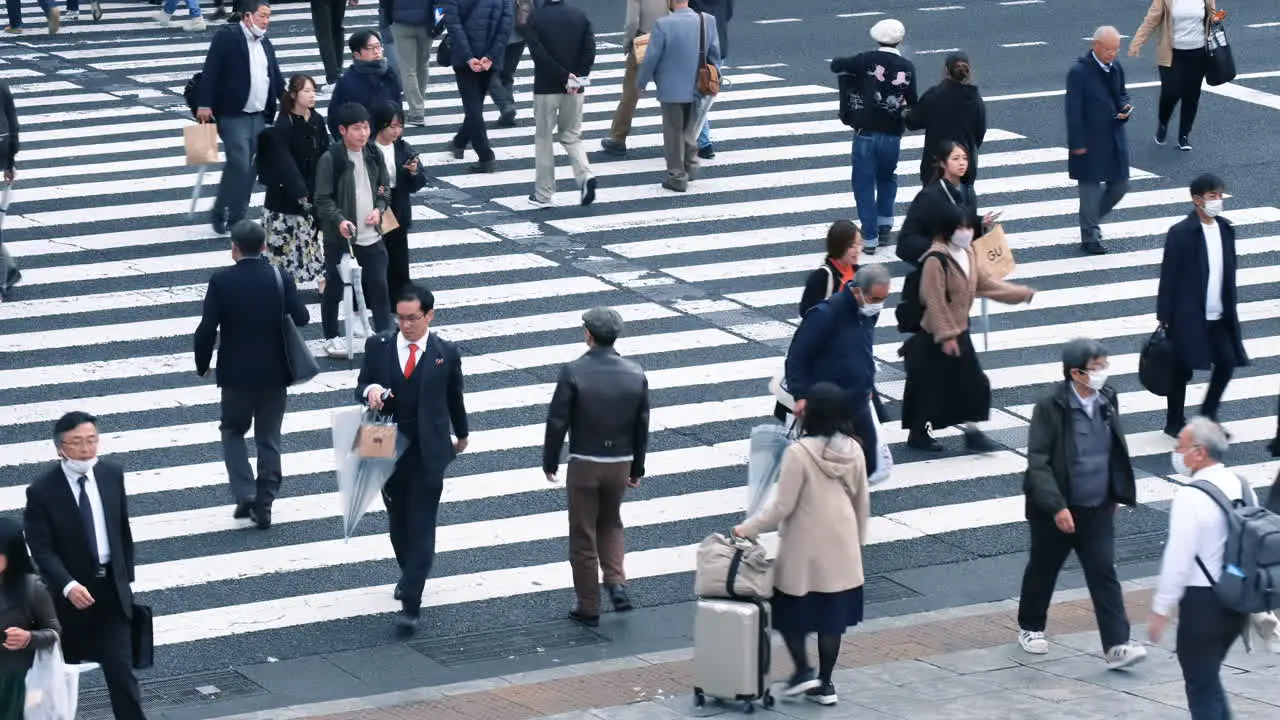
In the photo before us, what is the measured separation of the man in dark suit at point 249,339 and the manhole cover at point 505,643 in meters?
2.01

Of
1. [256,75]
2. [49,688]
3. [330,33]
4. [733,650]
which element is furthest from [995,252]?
[330,33]

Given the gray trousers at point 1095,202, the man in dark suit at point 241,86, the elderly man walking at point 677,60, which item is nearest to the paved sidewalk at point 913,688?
the gray trousers at point 1095,202

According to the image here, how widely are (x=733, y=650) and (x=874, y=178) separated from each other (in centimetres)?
901

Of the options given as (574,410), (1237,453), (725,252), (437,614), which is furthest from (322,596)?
(725,252)

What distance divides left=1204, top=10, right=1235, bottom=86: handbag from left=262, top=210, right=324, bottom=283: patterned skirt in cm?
996

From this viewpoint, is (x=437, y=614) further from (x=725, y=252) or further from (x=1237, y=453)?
(x=725, y=252)

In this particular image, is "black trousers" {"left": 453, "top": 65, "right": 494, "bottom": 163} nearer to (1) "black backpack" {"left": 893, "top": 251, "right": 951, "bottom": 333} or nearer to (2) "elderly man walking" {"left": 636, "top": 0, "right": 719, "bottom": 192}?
(2) "elderly man walking" {"left": 636, "top": 0, "right": 719, "bottom": 192}

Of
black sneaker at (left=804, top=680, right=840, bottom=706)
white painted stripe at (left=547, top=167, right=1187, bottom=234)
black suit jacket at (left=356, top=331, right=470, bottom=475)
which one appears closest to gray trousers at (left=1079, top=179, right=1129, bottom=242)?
white painted stripe at (left=547, top=167, right=1187, bottom=234)

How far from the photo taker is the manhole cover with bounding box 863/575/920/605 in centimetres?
1240

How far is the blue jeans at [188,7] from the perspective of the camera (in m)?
27.8

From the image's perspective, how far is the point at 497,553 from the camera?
13.0 m

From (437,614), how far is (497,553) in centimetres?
94

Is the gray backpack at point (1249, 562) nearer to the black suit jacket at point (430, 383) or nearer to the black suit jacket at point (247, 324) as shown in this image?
the black suit jacket at point (430, 383)

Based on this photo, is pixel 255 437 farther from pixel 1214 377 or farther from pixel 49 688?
pixel 1214 377
